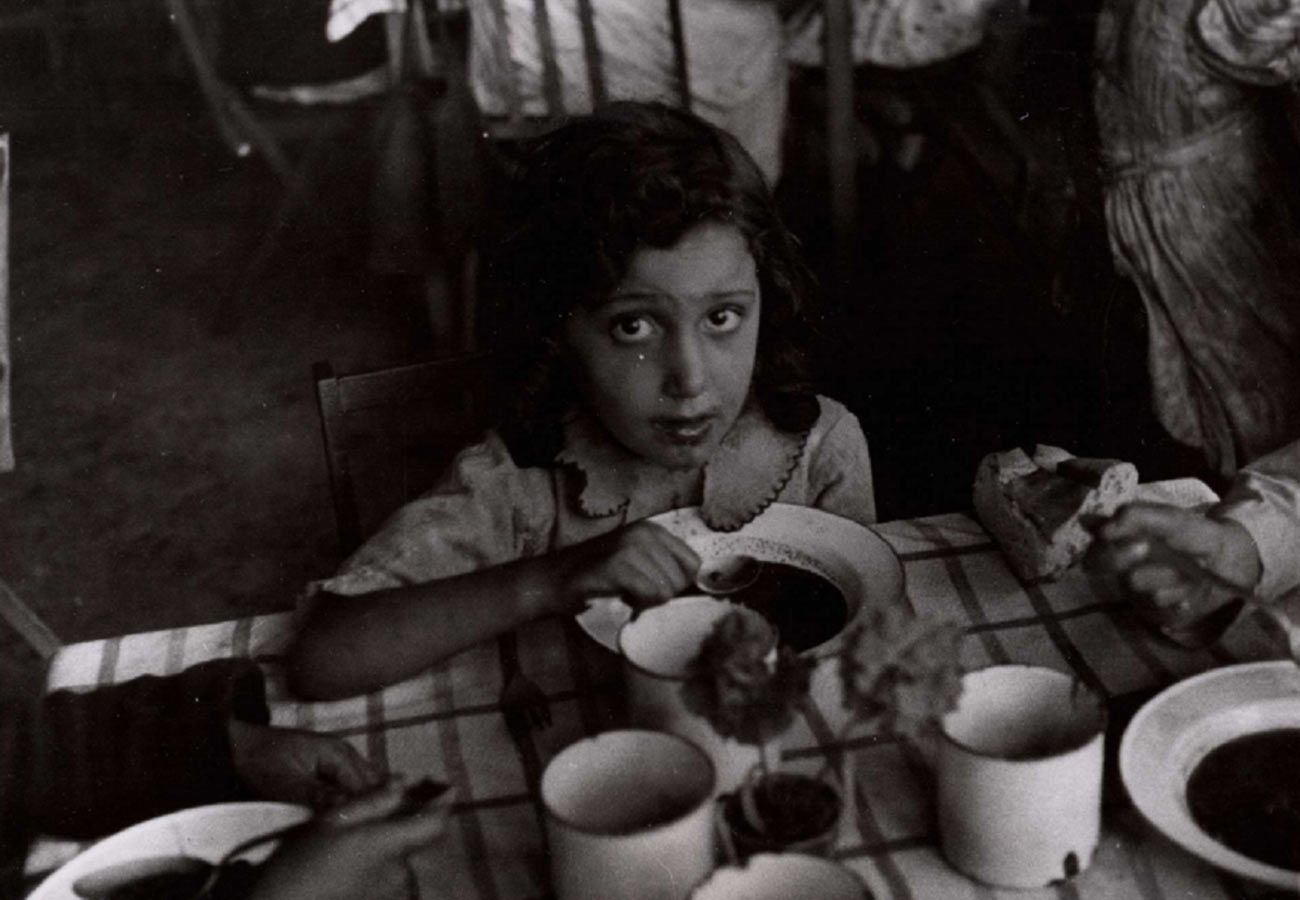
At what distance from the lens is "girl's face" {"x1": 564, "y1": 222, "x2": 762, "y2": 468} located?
1.20 metres

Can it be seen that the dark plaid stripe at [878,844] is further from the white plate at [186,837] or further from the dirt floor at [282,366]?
the dirt floor at [282,366]

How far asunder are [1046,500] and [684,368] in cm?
32

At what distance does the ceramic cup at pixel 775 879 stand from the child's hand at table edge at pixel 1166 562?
15.1 inches

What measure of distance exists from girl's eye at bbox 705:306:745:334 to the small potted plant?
0.48 m

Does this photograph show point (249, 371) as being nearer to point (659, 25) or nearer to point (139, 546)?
point (139, 546)

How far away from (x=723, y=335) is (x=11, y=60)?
453 centimetres

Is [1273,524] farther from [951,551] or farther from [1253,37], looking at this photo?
[1253,37]

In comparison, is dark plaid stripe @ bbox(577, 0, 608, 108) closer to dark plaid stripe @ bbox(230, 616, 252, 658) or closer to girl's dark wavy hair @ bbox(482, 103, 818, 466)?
girl's dark wavy hair @ bbox(482, 103, 818, 466)

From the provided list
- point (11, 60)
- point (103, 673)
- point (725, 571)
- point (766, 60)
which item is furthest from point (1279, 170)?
point (11, 60)

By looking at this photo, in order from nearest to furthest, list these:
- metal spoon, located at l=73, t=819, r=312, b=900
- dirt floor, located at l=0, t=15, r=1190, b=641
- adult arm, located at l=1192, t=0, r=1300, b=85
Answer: metal spoon, located at l=73, t=819, r=312, b=900, adult arm, located at l=1192, t=0, r=1300, b=85, dirt floor, located at l=0, t=15, r=1190, b=641

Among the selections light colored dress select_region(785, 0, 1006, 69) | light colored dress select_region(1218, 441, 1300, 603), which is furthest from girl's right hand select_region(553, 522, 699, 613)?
light colored dress select_region(785, 0, 1006, 69)

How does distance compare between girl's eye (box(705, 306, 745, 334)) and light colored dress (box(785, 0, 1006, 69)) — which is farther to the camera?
light colored dress (box(785, 0, 1006, 69))

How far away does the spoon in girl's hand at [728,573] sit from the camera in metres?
1.09

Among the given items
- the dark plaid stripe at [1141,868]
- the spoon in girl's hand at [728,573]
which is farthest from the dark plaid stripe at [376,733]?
the dark plaid stripe at [1141,868]
